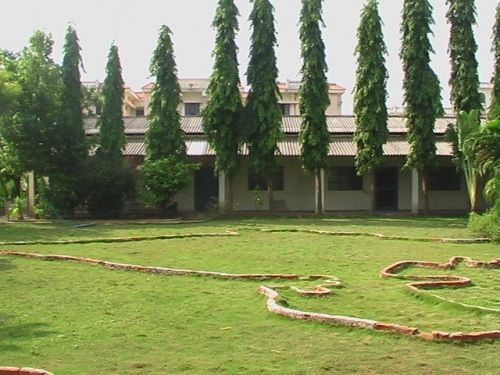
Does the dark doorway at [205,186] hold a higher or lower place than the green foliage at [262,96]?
lower

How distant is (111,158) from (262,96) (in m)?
6.44

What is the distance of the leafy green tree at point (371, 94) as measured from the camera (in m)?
24.6

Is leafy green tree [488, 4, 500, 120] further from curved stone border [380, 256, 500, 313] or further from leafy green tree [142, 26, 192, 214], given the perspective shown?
curved stone border [380, 256, 500, 313]

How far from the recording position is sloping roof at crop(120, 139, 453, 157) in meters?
25.8

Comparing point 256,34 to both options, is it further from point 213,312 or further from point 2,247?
point 213,312

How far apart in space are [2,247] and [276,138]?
12093mm

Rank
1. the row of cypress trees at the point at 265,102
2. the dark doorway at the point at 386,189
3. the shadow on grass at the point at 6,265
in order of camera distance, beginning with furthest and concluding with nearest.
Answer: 1. the dark doorway at the point at 386,189
2. the row of cypress trees at the point at 265,102
3. the shadow on grass at the point at 6,265

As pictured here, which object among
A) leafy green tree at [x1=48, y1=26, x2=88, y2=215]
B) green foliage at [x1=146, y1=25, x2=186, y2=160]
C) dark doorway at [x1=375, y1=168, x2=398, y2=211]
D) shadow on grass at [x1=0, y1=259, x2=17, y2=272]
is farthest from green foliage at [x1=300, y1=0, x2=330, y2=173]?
shadow on grass at [x1=0, y1=259, x2=17, y2=272]

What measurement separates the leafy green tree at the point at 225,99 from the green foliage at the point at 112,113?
3833mm

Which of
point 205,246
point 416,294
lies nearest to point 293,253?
point 205,246

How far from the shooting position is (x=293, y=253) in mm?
13422

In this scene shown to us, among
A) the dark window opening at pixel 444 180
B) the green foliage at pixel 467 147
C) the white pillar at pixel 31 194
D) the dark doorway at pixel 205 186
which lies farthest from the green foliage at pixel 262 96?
the white pillar at pixel 31 194

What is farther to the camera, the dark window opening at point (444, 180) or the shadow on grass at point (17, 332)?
the dark window opening at point (444, 180)

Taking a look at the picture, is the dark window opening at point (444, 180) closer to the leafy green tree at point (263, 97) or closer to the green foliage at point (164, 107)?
the leafy green tree at point (263, 97)
